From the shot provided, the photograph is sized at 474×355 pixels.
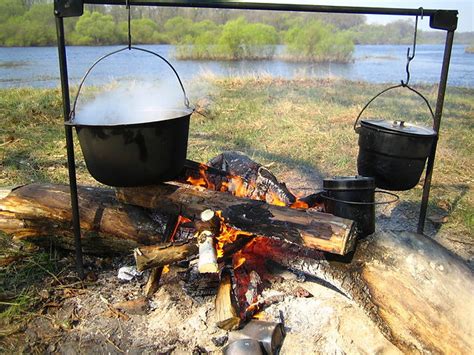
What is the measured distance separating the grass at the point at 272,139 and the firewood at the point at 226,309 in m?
1.18

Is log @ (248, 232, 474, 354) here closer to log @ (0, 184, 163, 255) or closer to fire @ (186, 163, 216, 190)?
fire @ (186, 163, 216, 190)

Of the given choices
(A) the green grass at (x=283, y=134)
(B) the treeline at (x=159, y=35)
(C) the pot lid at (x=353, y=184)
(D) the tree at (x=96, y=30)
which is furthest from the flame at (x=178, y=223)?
(D) the tree at (x=96, y=30)

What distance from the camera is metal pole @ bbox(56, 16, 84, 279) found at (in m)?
2.32

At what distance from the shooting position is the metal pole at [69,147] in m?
2.32

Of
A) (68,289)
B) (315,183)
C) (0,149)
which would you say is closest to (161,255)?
(68,289)

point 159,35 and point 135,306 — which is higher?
point 159,35

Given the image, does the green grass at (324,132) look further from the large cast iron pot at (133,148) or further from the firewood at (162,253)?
the large cast iron pot at (133,148)

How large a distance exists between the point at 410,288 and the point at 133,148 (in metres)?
1.70

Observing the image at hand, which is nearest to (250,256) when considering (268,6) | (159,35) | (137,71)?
(268,6)

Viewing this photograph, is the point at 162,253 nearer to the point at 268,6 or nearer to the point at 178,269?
the point at 178,269

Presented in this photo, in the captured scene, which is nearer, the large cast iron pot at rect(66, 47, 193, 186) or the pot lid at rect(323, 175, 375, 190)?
the large cast iron pot at rect(66, 47, 193, 186)

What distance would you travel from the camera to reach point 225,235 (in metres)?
2.44

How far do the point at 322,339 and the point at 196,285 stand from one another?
0.86 meters

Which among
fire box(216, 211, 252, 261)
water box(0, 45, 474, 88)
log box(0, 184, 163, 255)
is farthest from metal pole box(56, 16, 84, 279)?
water box(0, 45, 474, 88)
